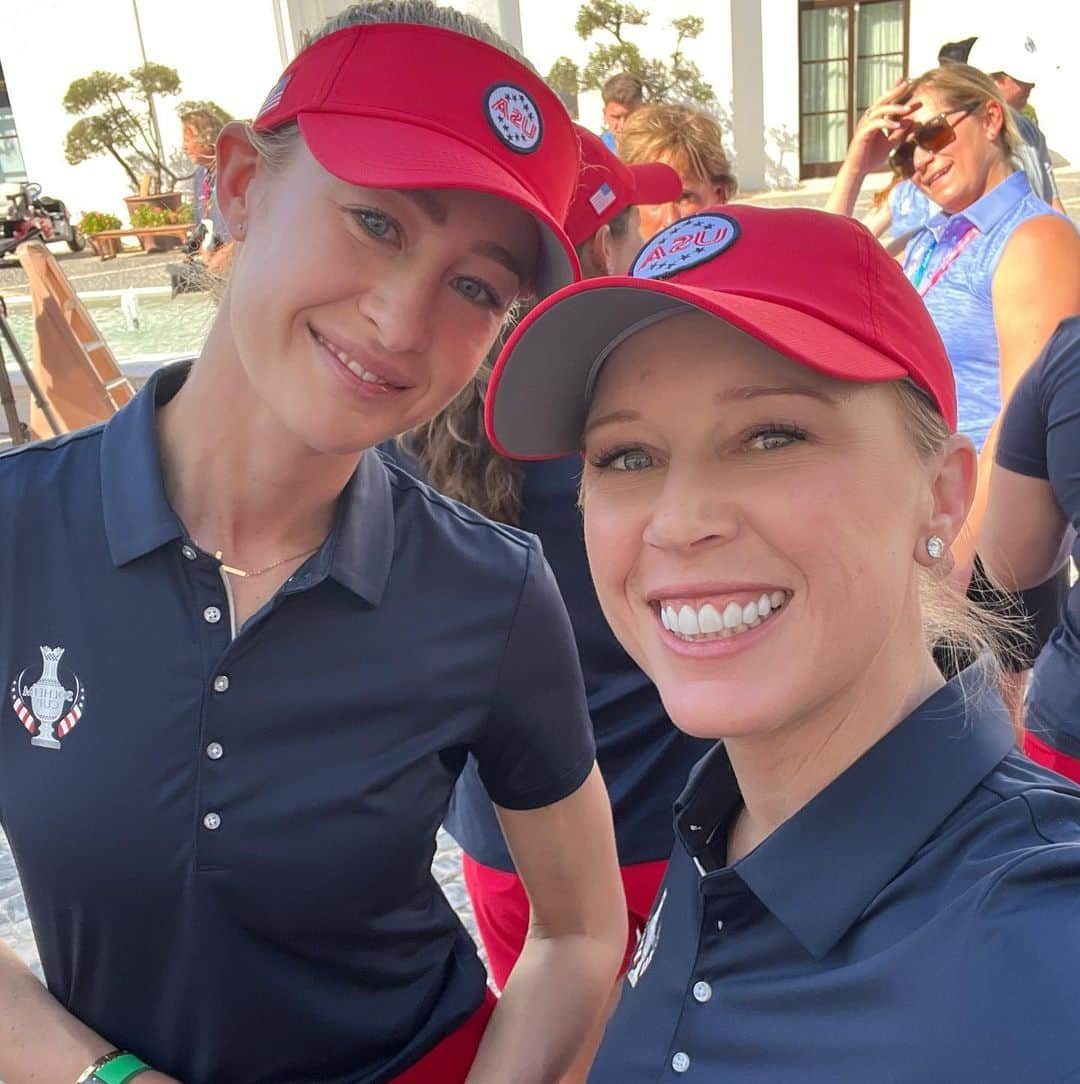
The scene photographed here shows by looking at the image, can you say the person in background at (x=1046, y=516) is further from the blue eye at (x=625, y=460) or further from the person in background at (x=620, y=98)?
the person in background at (x=620, y=98)

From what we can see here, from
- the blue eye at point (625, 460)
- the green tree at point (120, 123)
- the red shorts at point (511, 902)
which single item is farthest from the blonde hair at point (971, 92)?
the green tree at point (120, 123)

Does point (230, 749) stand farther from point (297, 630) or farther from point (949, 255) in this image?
point (949, 255)

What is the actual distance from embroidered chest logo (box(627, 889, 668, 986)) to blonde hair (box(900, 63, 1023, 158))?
106 inches

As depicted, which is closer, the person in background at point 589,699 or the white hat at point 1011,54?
the person in background at point 589,699

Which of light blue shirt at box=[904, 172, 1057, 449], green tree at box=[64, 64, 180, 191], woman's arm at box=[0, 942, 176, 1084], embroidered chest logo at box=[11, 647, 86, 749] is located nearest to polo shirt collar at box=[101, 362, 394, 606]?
embroidered chest logo at box=[11, 647, 86, 749]

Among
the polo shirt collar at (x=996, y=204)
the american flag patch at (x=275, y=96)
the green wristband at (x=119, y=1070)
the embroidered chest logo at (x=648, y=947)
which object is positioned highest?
the american flag patch at (x=275, y=96)

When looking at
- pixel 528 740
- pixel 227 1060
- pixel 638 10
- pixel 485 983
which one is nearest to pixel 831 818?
pixel 528 740

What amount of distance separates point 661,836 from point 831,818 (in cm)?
105

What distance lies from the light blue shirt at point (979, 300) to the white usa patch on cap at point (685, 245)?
202 centimetres

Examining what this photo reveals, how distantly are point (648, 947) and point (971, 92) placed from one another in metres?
2.86

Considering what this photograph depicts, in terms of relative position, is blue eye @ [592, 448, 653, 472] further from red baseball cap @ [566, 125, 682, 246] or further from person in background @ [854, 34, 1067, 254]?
person in background @ [854, 34, 1067, 254]

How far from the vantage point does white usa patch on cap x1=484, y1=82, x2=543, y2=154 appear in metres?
1.17

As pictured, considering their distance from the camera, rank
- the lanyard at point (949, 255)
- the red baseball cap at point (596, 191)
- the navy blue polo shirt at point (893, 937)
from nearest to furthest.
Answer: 1. the navy blue polo shirt at point (893, 937)
2. the red baseball cap at point (596, 191)
3. the lanyard at point (949, 255)

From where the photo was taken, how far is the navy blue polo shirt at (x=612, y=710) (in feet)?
6.57
